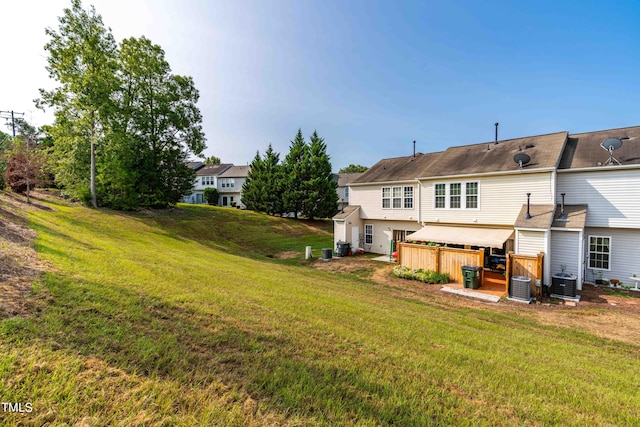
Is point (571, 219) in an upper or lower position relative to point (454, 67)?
lower

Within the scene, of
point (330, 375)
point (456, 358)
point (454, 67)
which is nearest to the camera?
point (330, 375)

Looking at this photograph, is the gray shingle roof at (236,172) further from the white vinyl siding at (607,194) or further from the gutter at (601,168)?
the white vinyl siding at (607,194)

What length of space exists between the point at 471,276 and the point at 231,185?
46126 mm

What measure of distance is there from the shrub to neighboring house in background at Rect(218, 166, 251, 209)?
39901 millimetres

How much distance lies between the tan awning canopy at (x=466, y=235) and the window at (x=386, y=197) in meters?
4.06

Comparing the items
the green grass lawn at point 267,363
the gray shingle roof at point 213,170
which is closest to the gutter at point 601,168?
the green grass lawn at point 267,363

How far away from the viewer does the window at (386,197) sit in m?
20.8

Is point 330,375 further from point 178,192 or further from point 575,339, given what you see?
point 178,192

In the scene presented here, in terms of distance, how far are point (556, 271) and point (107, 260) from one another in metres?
18.7

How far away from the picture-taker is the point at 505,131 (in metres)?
18.6

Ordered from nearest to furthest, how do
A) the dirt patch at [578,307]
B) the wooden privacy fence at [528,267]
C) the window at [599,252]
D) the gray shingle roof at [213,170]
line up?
the dirt patch at [578,307] < the wooden privacy fence at [528,267] < the window at [599,252] < the gray shingle roof at [213,170]

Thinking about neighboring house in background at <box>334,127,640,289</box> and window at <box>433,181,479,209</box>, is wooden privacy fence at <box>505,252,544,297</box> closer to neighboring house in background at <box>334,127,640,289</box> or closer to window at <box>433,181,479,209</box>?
neighboring house in background at <box>334,127,640,289</box>

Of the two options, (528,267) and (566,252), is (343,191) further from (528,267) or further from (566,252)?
(528,267)

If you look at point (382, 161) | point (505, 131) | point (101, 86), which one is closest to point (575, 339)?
point (505, 131)
